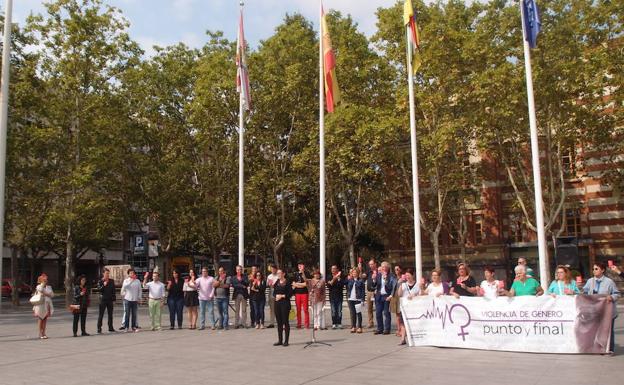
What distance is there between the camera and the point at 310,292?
16.5 metres

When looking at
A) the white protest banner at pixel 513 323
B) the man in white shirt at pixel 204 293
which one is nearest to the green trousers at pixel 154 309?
the man in white shirt at pixel 204 293

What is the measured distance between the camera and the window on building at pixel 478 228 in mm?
42156

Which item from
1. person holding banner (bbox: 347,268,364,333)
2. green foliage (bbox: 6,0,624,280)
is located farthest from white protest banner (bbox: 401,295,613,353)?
green foliage (bbox: 6,0,624,280)

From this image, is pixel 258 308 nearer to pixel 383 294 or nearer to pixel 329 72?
pixel 383 294

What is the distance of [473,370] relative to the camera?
973cm

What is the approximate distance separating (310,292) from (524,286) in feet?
20.0

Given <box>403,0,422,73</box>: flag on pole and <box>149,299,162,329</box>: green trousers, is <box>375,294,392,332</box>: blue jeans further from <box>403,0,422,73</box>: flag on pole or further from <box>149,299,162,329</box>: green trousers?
<box>403,0,422,73</box>: flag on pole

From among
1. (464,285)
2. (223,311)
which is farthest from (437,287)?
(223,311)

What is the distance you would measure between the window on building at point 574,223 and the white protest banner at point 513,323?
29.4 meters

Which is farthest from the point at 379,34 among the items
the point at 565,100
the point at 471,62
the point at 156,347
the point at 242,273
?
the point at 156,347

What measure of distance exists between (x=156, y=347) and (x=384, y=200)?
88.9 feet

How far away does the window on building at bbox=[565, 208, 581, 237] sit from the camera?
1524 inches

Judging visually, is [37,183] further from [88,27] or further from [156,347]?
[156,347]

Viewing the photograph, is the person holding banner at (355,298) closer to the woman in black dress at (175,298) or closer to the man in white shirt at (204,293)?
the man in white shirt at (204,293)
